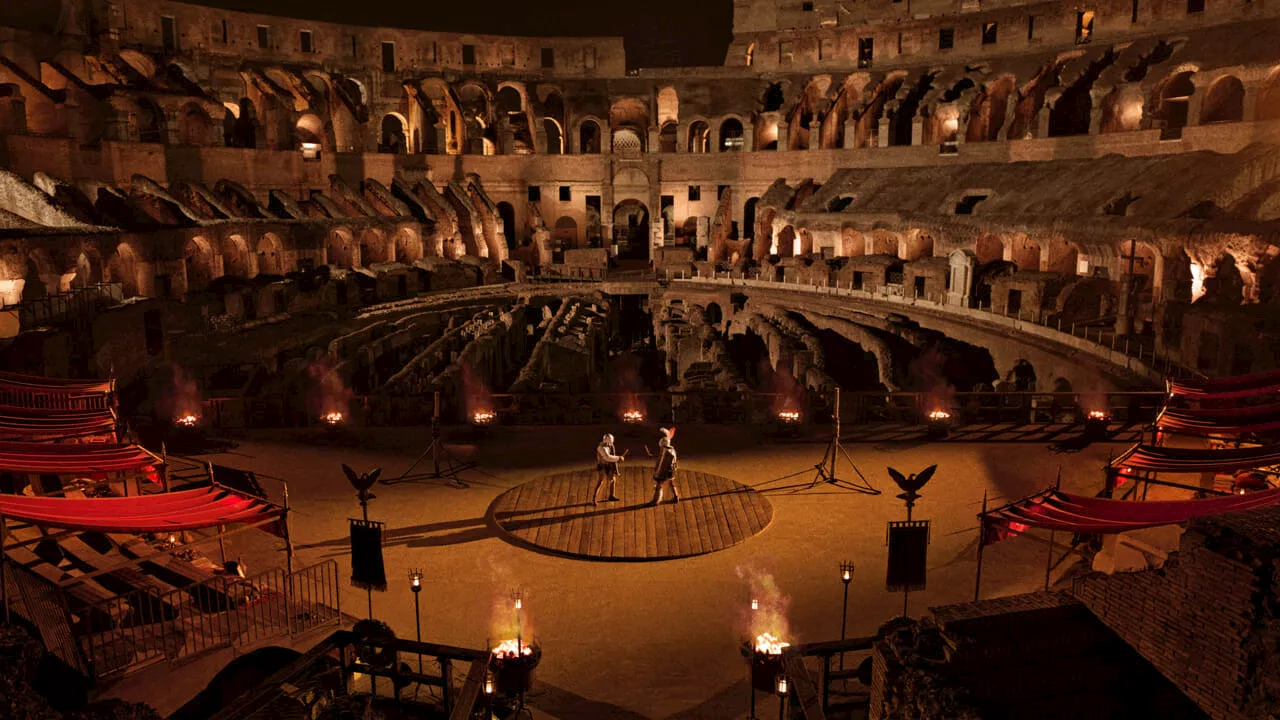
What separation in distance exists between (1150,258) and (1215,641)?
22258 millimetres

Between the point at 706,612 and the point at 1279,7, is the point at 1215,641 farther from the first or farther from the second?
the point at 1279,7

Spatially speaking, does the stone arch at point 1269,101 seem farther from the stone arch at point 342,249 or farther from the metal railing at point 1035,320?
the stone arch at point 342,249

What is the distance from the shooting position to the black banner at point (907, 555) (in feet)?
30.3

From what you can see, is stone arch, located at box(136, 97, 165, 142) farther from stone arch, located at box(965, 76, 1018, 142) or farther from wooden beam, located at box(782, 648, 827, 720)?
wooden beam, located at box(782, 648, 827, 720)

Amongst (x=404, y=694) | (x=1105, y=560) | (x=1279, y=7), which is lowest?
(x=404, y=694)

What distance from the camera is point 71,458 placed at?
9.73m

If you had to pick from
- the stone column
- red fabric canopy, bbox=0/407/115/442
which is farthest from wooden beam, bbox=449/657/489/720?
the stone column

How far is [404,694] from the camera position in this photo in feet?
28.7

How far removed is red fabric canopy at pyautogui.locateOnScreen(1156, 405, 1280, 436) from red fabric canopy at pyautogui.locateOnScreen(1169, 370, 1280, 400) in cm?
48

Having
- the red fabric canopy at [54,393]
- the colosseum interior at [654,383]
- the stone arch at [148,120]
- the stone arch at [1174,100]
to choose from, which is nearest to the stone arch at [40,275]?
the colosseum interior at [654,383]

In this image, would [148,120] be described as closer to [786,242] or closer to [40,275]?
[40,275]

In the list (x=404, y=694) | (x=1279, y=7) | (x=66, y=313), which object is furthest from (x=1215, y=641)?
(x=1279, y=7)

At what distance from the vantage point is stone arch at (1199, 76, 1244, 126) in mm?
33469

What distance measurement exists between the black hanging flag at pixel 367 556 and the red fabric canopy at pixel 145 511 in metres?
0.92
